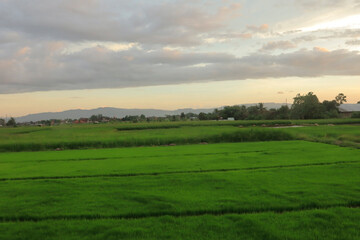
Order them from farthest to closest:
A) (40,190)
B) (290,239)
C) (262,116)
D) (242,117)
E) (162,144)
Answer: (242,117), (262,116), (162,144), (40,190), (290,239)

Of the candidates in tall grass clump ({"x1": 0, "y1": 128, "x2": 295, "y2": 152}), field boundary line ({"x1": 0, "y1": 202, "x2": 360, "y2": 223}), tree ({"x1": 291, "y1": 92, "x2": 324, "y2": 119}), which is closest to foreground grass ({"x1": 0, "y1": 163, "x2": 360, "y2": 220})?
field boundary line ({"x1": 0, "y1": 202, "x2": 360, "y2": 223})

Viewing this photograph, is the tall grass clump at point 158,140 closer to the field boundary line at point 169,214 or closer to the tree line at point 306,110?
the field boundary line at point 169,214

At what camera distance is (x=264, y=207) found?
272 inches

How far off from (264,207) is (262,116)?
82.4 m

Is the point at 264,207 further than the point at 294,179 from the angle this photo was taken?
No

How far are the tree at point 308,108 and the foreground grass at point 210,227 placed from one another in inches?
3077

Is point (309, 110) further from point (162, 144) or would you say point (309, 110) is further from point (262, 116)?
point (162, 144)

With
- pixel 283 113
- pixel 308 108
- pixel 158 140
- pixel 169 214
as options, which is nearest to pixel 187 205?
pixel 169 214

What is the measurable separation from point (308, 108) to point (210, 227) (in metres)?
80.6

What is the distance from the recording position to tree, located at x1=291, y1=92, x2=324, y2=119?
252 ft

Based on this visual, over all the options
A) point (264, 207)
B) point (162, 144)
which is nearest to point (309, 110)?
point (162, 144)

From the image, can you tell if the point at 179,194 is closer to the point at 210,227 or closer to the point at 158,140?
Answer: the point at 210,227

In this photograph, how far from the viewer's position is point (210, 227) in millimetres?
5750

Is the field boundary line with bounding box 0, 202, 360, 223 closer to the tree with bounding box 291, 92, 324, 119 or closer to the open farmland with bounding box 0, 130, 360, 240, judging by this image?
the open farmland with bounding box 0, 130, 360, 240
